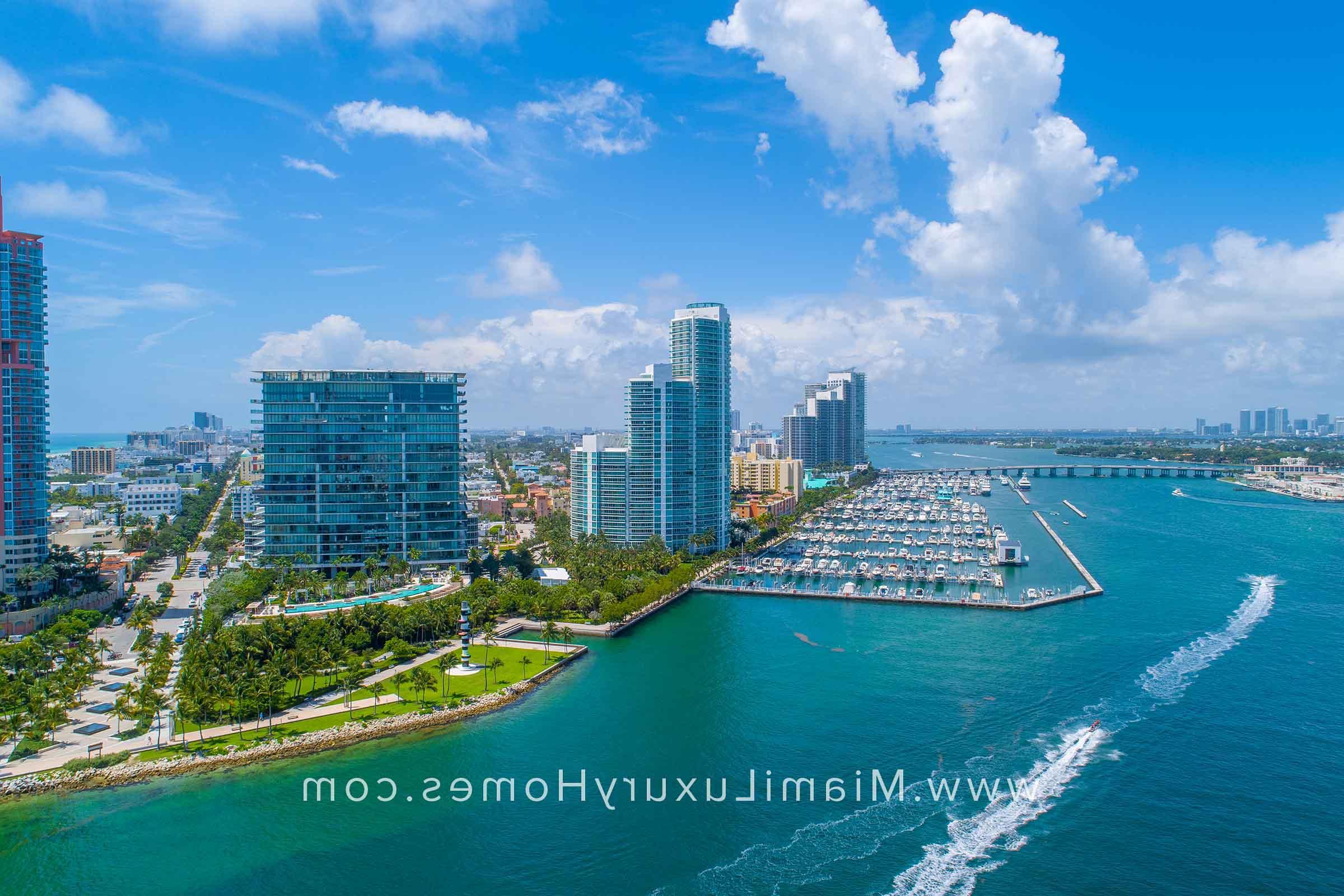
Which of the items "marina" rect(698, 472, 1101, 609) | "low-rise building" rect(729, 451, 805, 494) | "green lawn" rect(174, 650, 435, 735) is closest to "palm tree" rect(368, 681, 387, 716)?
"green lawn" rect(174, 650, 435, 735)

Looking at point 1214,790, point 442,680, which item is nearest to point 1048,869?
point 1214,790

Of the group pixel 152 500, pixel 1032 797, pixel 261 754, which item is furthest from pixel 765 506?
pixel 261 754

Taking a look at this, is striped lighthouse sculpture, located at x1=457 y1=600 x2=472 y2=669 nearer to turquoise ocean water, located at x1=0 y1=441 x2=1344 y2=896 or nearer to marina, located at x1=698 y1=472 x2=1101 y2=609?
turquoise ocean water, located at x1=0 y1=441 x2=1344 y2=896

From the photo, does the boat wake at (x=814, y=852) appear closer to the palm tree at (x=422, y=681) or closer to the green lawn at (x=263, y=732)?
the palm tree at (x=422, y=681)

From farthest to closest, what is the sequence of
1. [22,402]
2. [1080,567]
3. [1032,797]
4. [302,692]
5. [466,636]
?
1. [1080,567]
2. [22,402]
3. [466,636]
4. [302,692]
5. [1032,797]

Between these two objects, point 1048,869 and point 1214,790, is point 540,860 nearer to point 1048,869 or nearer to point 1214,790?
point 1048,869

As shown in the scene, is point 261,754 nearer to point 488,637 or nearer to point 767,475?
point 488,637

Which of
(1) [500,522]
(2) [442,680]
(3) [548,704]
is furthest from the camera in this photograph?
(1) [500,522]
